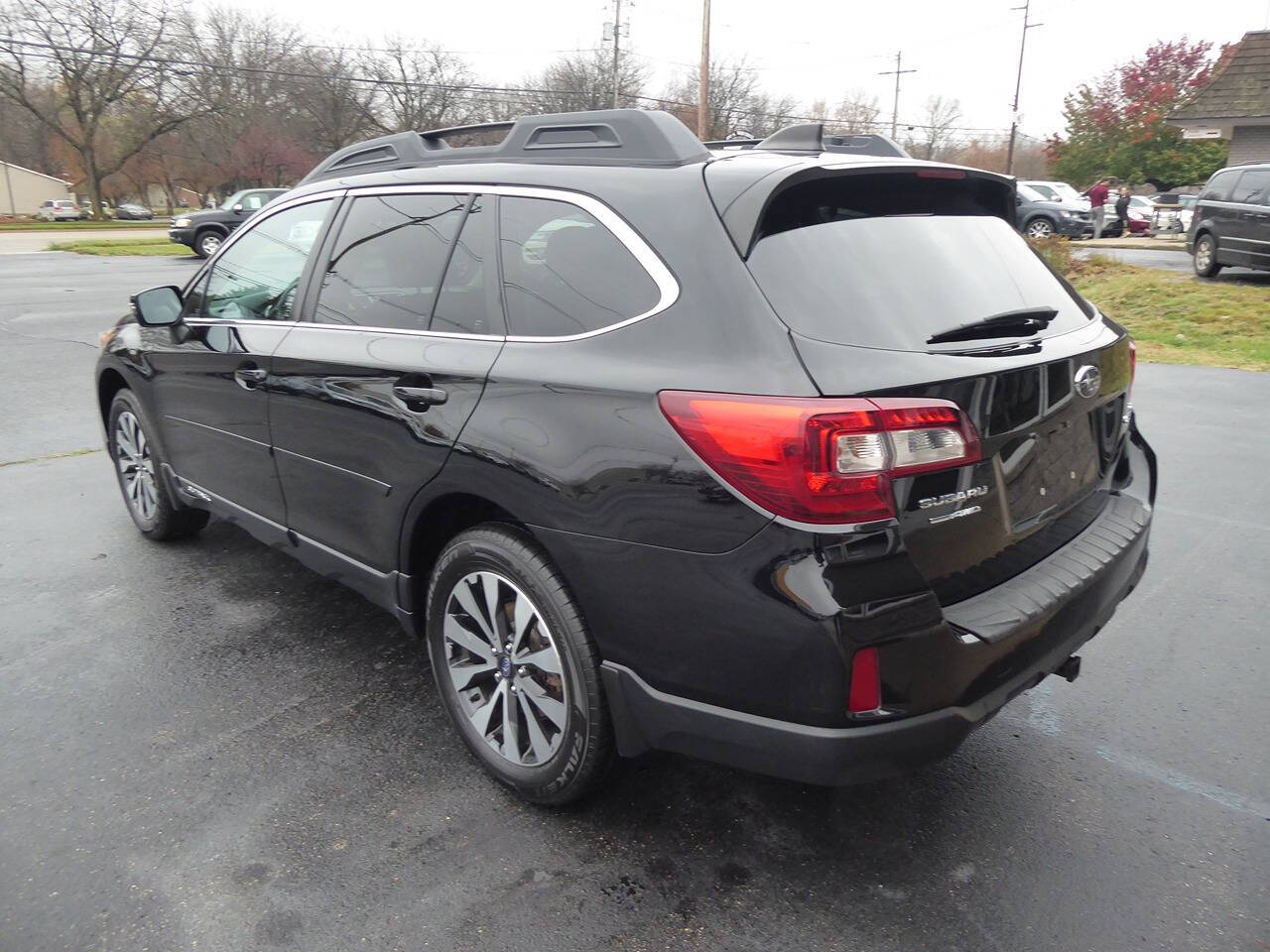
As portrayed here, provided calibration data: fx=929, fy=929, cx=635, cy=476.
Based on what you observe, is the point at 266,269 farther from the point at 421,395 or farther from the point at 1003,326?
the point at 1003,326

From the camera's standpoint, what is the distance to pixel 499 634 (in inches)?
→ 106

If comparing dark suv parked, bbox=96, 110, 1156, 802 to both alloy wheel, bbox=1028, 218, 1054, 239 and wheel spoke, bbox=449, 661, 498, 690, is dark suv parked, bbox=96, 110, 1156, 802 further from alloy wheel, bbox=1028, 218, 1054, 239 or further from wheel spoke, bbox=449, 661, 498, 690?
alloy wheel, bbox=1028, 218, 1054, 239

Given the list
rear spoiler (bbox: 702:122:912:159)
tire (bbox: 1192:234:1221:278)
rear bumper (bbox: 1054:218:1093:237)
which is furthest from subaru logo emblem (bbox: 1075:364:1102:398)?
rear bumper (bbox: 1054:218:1093:237)

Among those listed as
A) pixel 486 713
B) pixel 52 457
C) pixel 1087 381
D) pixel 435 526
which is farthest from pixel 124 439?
pixel 1087 381

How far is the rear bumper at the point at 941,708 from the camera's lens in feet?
6.81

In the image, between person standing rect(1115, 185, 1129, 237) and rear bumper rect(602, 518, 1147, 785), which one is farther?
→ person standing rect(1115, 185, 1129, 237)

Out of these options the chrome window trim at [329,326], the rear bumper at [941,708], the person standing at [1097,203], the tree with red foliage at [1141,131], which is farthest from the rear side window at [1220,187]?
the tree with red foliage at [1141,131]

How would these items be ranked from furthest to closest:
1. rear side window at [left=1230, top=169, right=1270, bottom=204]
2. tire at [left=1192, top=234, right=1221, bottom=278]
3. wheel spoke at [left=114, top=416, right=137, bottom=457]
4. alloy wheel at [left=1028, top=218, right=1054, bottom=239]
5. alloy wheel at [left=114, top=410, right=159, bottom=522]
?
1. alloy wheel at [left=1028, top=218, right=1054, bottom=239]
2. tire at [left=1192, top=234, right=1221, bottom=278]
3. rear side window at [left=1230, top=169, right=1270, bottom=204]
4. wheel spoke at [left=114, top=416, right=137, bottom=457]
5. alloy wheel at [left=114, top=410, right=159, bottom=522]

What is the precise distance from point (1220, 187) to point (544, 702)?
1680 centimetres

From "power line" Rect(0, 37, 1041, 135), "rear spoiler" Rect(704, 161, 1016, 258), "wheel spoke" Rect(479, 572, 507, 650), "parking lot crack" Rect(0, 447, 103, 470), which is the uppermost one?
"power line" Rect(0, 37, 1041, 135)

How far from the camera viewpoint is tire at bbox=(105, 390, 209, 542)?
4641 mm

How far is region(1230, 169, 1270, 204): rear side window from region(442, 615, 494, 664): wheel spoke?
15.9 metres

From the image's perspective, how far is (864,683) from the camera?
2018mm

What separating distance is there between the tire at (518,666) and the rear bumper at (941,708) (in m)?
0.12
